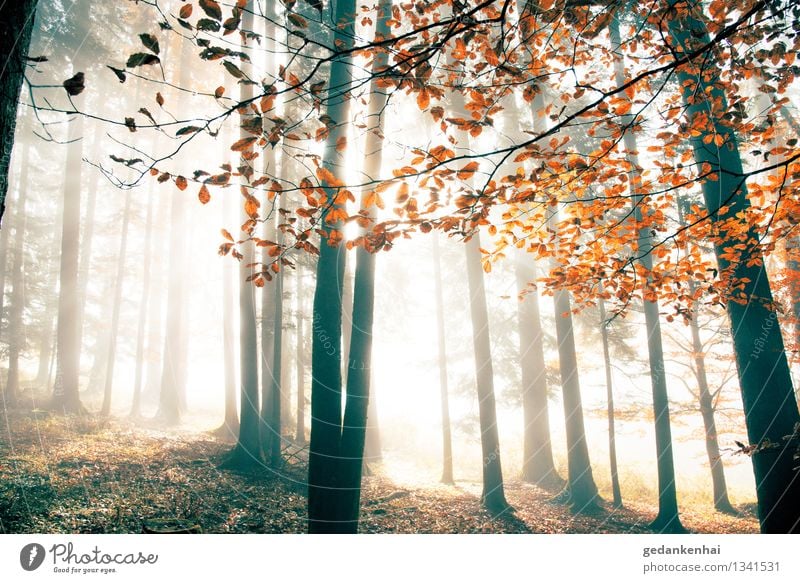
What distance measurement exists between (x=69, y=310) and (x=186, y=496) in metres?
8.01

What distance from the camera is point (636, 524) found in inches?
326

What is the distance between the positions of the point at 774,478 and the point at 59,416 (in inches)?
550

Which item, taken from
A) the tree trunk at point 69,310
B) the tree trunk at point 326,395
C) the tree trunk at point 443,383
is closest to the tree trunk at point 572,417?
the tree trunk at point 443,383

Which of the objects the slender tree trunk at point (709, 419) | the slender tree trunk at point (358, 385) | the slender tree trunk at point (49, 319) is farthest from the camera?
the slender tree trunk at point (49, 319)

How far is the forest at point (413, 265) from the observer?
2018 millimetres

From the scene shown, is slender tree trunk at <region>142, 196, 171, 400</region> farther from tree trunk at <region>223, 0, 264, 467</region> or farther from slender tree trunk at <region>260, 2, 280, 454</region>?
tree trunk at <region>223, 0, 264, 467</region>

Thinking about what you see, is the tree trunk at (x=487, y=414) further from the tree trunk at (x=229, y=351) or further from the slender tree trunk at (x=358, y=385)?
the tree trunk at (x=229, y=351)

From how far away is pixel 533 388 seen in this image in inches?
466

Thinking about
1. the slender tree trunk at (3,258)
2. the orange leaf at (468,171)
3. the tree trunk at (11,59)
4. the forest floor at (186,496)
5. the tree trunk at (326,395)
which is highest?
the slender tree trunk at (3,258)

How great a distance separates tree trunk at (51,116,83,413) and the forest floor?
26.1 inches

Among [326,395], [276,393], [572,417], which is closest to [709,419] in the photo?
[572,417]

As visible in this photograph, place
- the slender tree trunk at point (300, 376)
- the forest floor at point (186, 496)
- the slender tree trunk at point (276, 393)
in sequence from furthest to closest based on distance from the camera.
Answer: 1. the slender tree trunk at point (300, 376)
2. the slender tree trunk at point (276, 393)
3. the forest floor at point (186, 496)

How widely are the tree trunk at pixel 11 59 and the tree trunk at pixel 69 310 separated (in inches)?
455

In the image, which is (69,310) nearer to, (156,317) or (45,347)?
(156,317)
